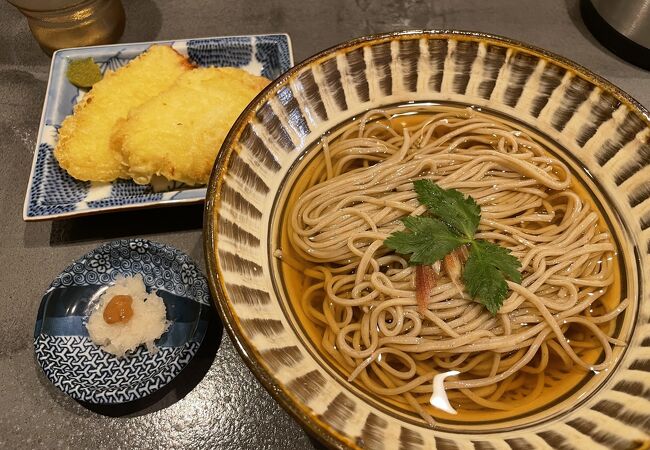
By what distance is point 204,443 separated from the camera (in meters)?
1.82

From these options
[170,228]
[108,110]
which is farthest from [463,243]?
[108,110]

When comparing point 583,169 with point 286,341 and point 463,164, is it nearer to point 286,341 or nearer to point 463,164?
point 463,164

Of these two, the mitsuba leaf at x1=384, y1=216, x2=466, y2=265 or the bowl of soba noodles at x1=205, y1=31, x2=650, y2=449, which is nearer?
the bowl of soba noodles at x1=205, y1=31, x2=650, y2=449

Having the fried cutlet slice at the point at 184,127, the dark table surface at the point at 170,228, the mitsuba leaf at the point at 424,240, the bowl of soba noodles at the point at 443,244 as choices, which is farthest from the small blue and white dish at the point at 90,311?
the mitsuba leaf at the point at 424,240

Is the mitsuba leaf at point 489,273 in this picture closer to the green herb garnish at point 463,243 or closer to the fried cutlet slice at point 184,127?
the green herb garnish at point 463,243

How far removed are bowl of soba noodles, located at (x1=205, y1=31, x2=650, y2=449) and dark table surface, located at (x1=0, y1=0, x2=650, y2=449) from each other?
54 cm

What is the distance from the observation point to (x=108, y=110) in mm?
2443

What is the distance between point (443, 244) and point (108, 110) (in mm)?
1770

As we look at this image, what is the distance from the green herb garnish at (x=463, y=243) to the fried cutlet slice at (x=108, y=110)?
1375mm

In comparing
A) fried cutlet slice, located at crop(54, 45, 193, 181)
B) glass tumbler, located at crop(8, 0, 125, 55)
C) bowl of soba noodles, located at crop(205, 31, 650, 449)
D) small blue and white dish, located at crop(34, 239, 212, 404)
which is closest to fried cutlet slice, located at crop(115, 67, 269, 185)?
fried cutlet slice, located at crop(54, 45, 193, 181)

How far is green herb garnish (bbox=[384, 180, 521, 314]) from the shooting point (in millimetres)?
1632

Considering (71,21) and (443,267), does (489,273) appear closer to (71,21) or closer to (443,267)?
(443,267)

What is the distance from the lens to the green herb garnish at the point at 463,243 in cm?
163

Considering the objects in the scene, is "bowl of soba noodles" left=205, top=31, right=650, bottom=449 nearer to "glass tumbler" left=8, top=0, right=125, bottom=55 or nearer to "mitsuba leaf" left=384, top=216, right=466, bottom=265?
"mitsuba leaf" left=384, top=216, right=466, bottom=265
